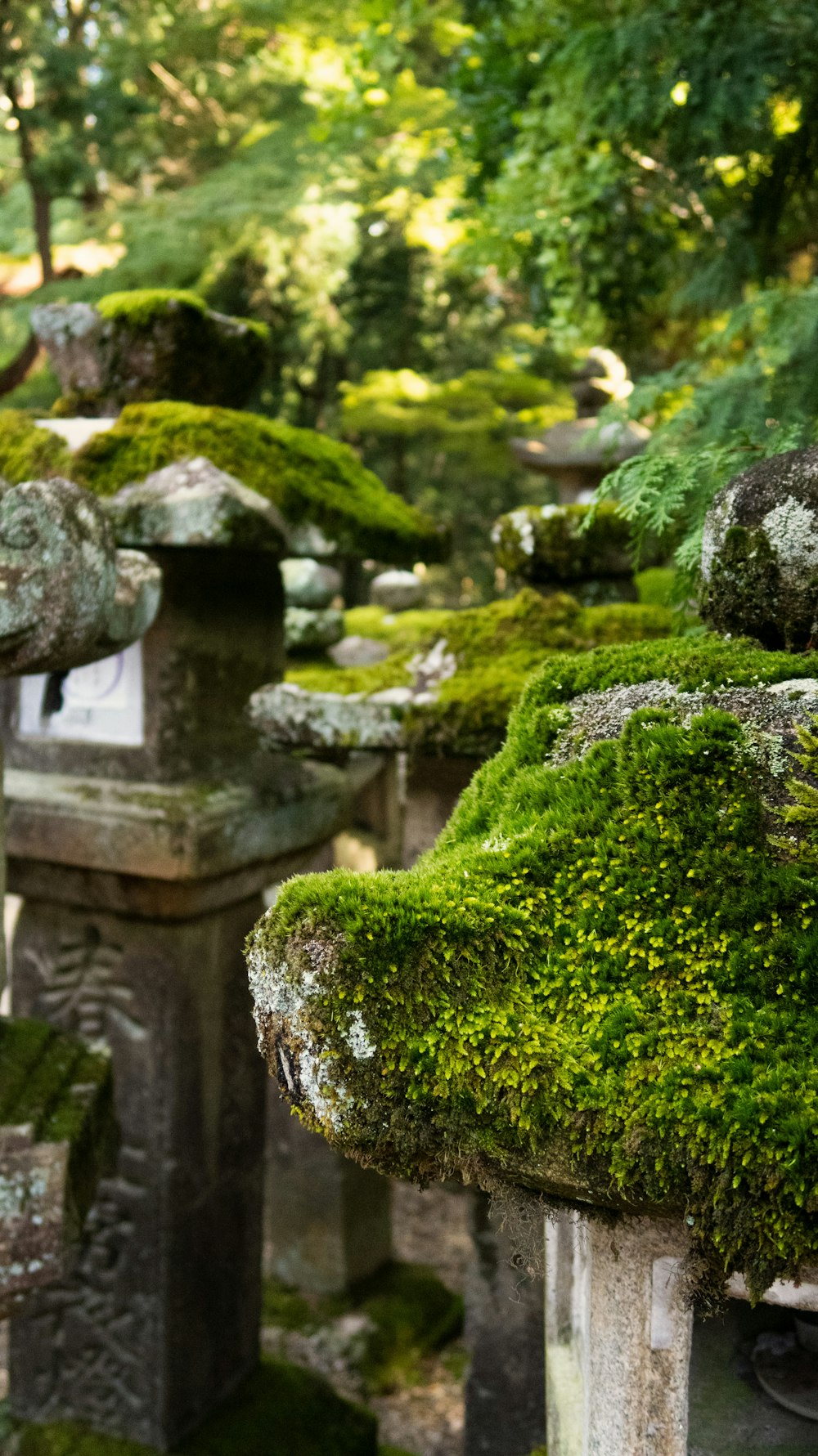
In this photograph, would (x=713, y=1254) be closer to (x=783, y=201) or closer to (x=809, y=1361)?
(x=809, y=1361)

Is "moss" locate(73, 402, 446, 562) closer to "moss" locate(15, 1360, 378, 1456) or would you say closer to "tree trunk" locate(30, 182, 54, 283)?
"moss" locate(15, 1360, 378, 1456)

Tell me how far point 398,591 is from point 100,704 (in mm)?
3571

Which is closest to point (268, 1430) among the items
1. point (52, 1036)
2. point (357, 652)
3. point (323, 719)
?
point (52, 1036)

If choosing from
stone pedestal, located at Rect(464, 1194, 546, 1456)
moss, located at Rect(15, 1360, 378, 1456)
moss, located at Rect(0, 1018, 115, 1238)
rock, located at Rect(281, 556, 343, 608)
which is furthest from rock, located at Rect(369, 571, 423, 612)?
moss, located at Rect(0, 1018, 115, 1238)

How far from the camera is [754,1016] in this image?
1.18m

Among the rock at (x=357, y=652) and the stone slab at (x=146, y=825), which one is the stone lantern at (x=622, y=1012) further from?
the rock at (x=357, y=652)

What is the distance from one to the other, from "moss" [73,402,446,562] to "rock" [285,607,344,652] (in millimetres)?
1539

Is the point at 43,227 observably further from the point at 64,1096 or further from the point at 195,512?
the point at 64,1096

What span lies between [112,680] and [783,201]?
3.08 meters

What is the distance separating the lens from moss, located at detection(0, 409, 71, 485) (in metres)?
2.96

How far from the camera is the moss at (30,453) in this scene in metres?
2.96

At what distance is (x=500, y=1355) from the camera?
148 inches

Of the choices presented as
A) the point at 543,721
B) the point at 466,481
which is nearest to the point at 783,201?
the point at 543,721

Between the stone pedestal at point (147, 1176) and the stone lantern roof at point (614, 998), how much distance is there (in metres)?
2.40
